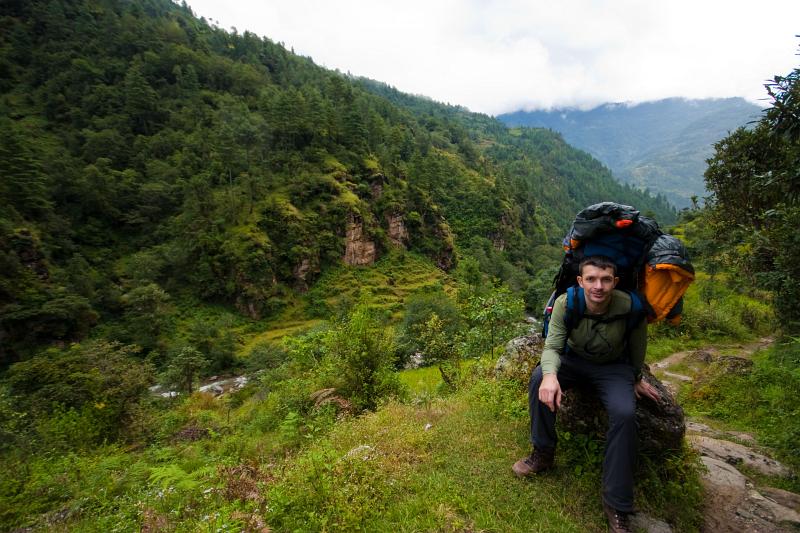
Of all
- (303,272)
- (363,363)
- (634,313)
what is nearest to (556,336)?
(634,313)

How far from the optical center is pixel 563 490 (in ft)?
11.7

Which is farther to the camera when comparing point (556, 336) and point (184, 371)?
point (184, 371)

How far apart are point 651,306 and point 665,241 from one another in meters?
0.69

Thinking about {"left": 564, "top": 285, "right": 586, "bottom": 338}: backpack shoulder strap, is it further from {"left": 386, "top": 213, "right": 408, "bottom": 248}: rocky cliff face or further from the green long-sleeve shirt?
{"left": 386, "top": 213, "right": 408, "bottom": 248}: rocky cliff face

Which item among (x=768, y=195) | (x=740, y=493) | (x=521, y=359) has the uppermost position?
(x=768, y=195)

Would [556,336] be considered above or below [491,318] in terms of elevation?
above

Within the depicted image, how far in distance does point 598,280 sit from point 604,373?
1.02 meters

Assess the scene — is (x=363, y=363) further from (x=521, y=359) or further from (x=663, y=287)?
(x=663, y=287)

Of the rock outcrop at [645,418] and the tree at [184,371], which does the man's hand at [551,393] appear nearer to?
the rock outcrop at [645,418]

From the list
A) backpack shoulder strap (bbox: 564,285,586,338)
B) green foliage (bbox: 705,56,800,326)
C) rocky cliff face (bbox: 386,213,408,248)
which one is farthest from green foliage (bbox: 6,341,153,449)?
rocky cliff face (bbox: 386,213,408,248)

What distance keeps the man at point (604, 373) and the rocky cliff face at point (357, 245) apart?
4691 cm

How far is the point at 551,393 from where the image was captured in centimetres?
318

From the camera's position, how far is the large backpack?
11.1ft

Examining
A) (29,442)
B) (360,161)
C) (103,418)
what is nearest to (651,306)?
(29,442)
